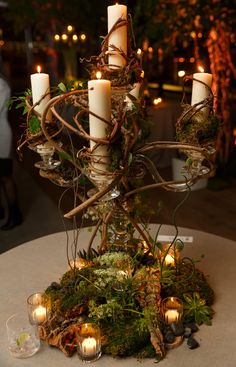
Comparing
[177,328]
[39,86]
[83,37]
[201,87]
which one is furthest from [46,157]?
[83,37]

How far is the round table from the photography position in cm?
95

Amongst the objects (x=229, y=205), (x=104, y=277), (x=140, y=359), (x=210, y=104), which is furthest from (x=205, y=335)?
(x=229, y=205)

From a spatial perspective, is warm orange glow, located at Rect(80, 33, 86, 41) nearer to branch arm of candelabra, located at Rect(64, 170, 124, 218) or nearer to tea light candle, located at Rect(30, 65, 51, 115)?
tea light candle, located at Rect(30, 65, 51, 115)

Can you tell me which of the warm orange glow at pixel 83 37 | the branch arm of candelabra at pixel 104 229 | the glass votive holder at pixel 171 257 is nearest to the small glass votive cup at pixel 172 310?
the glass votive holder at pixel 171 257

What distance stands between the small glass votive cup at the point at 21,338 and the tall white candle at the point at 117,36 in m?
0.65

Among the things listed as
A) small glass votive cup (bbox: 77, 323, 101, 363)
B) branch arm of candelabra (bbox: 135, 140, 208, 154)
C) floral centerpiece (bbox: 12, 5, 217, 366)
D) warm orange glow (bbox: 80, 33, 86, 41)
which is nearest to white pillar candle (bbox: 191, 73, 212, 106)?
floral centerpiece (bbox: 12, 5, 217, 366)

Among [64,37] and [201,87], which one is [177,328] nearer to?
[201,87]

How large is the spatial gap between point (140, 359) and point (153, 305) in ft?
0.43

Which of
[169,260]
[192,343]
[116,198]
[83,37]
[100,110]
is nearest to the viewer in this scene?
[100,110]

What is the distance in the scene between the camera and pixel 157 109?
383cm

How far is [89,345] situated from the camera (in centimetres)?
95

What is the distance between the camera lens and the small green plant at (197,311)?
1.06m

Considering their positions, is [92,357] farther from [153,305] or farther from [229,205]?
[229,205]

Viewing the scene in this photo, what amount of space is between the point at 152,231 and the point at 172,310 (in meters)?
0.53
